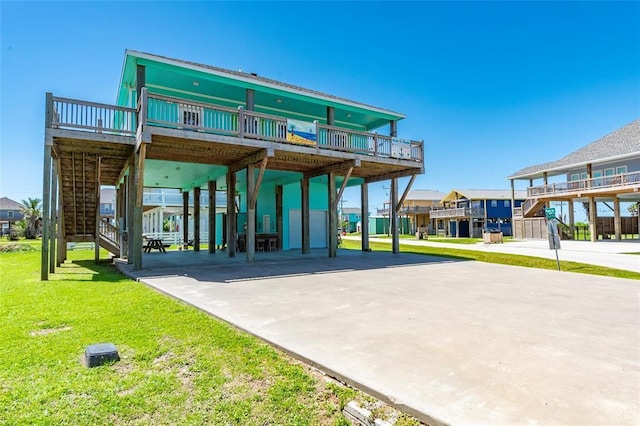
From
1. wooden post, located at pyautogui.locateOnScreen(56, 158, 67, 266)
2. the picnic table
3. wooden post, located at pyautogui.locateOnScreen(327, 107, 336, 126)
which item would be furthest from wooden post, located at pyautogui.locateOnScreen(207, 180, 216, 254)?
wooden post, located at pyautogui.locateOnScreen(327, 107, 336, 126)

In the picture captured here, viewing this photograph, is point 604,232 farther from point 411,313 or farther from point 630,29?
point 411,313

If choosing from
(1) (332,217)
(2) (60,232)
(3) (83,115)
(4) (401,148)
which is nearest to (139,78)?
(3) (83,115)

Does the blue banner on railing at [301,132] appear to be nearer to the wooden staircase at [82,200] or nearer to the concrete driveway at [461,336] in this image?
the concrete driveway at [461,336]

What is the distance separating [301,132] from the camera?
1202 cm

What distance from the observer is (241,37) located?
44.2 ft

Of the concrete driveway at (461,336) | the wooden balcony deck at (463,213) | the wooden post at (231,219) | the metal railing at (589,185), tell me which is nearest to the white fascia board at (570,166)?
the metal railing at (589,185)

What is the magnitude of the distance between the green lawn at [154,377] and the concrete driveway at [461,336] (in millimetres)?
365

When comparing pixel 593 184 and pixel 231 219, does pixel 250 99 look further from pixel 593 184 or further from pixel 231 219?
pixel 593 184

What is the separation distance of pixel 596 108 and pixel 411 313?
22.3 metres

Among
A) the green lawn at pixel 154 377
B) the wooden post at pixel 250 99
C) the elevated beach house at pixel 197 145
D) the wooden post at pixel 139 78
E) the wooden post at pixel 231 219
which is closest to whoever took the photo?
the green lawn at pixel 154 377

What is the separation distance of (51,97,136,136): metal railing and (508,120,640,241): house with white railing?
28678 millimetres

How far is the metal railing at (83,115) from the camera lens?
9500 millimetres

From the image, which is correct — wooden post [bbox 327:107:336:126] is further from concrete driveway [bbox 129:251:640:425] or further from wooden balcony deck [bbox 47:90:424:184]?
concrete driveway [bbox 129:251:640:425]

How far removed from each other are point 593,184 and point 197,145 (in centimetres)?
2980
